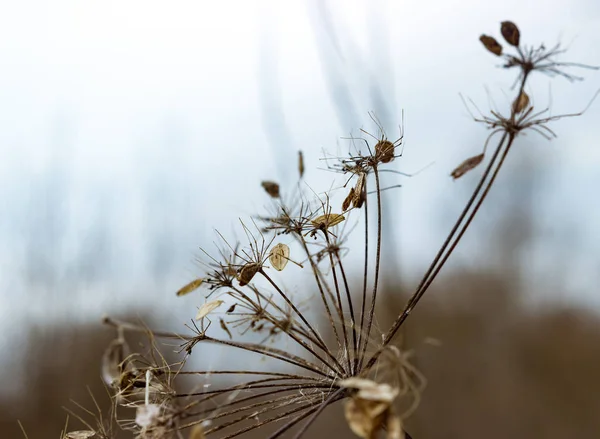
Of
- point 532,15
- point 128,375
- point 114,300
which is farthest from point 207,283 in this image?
point 114,300

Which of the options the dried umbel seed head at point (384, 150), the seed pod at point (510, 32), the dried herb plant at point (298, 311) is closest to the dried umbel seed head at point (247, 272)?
the dried herb plant at point (298, 311)

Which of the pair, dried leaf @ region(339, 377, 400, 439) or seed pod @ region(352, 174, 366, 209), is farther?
seed pod @ region(352, 174, 366, 209)

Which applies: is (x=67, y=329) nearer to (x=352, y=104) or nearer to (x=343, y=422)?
(x=343, y=422)

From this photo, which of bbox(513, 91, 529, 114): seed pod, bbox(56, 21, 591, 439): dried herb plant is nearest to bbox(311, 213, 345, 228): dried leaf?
bbox(56, 21, 591, 439): dried herb plant

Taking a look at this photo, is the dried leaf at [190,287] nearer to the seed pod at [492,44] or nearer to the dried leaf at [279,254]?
the dried leaf at [279,254]

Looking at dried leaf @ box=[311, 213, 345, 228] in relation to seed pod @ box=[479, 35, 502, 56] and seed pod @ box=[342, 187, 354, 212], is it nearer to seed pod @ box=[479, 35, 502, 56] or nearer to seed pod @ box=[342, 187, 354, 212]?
seed pod @ box=[342, 187, 354, 212]
